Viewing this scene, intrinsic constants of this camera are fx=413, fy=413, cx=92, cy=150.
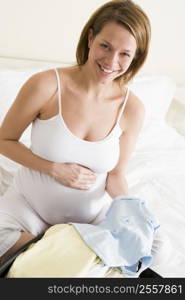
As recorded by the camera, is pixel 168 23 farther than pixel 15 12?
Yes

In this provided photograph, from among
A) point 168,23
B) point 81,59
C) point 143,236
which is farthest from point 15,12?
point 143,236

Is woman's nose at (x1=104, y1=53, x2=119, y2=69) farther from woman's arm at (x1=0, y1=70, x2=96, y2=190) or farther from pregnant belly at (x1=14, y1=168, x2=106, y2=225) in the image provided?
pregnant belly at (x1=14, y1=168, x2=106, y2=225)

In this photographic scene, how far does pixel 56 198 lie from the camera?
1258mm

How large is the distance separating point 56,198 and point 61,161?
11cm

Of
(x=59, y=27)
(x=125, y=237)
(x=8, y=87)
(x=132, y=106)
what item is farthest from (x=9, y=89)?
(x=125, y=237)

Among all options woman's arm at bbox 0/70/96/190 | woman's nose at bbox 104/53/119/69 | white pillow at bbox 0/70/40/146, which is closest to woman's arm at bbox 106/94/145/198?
woman's arm at bbox 0/70/96/190

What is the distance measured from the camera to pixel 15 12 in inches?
74.6

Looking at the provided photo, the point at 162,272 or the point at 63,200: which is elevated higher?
the point at 63,200

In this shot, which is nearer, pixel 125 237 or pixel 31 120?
pixel 125 237

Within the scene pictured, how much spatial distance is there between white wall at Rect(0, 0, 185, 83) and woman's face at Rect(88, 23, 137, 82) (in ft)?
2.80

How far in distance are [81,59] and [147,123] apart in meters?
0.85

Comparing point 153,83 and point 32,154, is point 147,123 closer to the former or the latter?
point 153,83

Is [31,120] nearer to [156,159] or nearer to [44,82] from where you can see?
[44,82]

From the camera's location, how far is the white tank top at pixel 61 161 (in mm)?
1216
